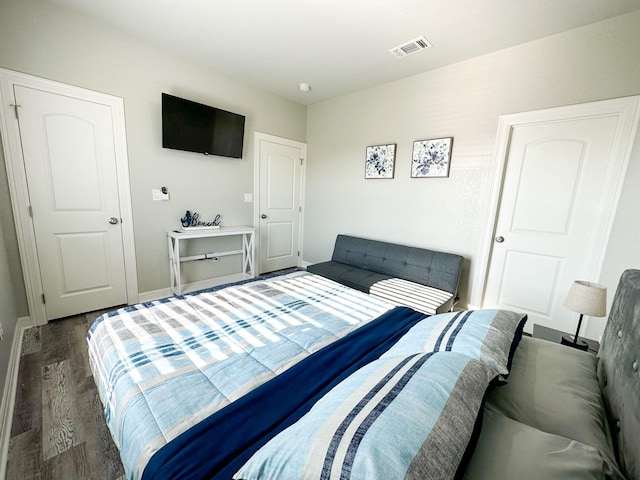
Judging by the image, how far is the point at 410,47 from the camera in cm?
249

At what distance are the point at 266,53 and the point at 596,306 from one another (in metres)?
3.38

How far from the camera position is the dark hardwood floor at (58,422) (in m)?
1.23

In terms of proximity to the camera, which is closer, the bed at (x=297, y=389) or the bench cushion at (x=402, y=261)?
the bed at (x=297, y=389)

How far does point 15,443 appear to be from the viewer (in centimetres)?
133

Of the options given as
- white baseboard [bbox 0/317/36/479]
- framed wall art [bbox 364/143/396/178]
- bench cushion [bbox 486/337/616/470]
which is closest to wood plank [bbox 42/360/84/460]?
white baseboard [bbox 0/317/36/479]

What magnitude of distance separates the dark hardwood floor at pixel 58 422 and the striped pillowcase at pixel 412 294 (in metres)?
2.10

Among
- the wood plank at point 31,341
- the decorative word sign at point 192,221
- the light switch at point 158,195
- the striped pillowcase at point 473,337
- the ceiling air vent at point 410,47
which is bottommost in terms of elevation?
the wood plank at point 31,341

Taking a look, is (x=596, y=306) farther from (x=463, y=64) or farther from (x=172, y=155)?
(x=172, y=155)

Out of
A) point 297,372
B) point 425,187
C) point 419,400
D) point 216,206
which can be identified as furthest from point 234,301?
point 425,187

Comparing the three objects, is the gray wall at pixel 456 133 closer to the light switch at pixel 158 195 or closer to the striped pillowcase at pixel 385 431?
the light switch at pixel 158 195

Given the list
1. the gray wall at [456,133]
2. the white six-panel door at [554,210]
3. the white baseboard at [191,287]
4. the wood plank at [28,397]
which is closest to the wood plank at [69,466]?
the wood plank at [28,397]

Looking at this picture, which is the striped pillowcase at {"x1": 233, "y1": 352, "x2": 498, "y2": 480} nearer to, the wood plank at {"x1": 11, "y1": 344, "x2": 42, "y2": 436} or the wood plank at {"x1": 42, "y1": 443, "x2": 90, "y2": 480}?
the wood plank at {"x1": 42, "y1": 443, "x2": 90, "y2": 480}

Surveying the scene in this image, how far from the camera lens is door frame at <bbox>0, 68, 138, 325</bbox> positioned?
83.1 inches

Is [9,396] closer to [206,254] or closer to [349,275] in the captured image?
[206,254]
